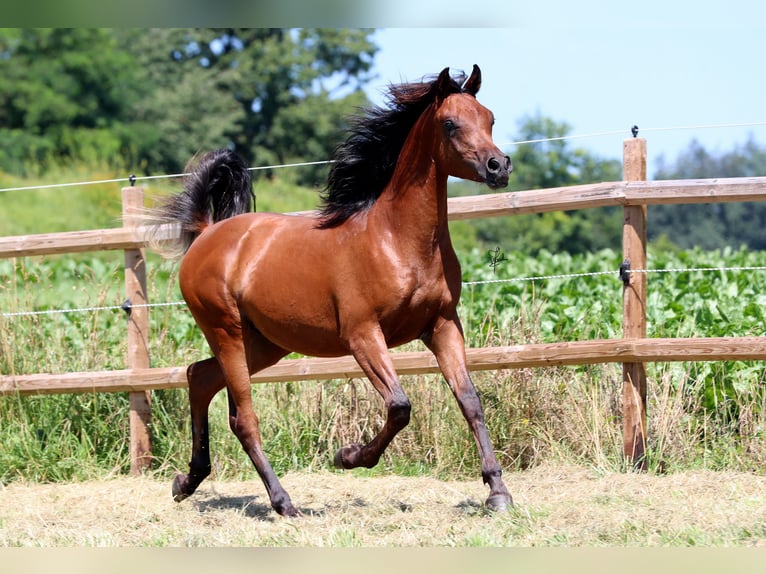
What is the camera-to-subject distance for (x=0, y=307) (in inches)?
294

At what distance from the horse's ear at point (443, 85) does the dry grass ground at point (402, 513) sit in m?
2.20

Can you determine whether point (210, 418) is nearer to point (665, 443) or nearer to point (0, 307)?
point (0, 307)

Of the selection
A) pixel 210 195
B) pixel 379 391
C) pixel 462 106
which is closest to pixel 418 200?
pixel 462 106

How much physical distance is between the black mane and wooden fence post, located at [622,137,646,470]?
5.57 ft

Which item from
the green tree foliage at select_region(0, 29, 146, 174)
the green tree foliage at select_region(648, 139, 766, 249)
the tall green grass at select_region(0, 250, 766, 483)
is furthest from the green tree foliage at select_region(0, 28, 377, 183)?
the tall green grass at select_region(0, 250, 766, 483)

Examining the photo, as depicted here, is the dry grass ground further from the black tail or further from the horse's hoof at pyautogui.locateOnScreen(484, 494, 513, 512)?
the black tail

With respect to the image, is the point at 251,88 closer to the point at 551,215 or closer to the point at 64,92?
the point at 64,92

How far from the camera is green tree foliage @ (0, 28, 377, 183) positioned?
33.8 metres

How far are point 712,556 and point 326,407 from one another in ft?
12.3

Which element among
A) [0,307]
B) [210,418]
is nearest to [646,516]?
[210,418]

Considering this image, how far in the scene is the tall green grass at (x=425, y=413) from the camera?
630 cm

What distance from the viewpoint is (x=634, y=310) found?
614cm

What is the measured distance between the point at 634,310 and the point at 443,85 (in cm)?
209

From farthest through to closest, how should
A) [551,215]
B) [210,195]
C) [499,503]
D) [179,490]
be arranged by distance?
1. [551,215]
2. [210,195]
3. [179,490]
4. [499,503]
